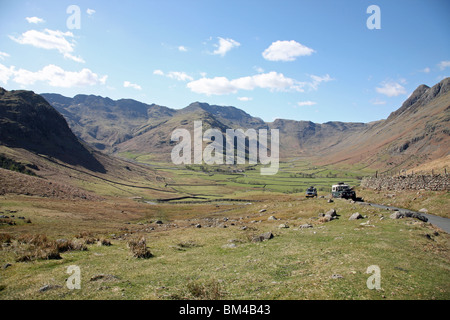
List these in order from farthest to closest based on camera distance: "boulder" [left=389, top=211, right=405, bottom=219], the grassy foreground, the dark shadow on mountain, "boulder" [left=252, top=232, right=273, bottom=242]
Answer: the dark shadow on mountain, "boulder" [left=389, top=211, right=405, bottom=219], "boulder" [left=252, top=232, right=273, bottom=242], the grassy foreground

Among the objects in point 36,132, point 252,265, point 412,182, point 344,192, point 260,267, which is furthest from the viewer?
point 36,132

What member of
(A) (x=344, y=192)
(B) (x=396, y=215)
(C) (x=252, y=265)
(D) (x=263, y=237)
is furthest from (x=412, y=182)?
(C) (x=252, y=265)

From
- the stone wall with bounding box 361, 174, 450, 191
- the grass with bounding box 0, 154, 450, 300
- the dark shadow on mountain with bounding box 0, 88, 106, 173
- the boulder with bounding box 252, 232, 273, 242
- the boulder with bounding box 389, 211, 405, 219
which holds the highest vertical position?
the dark shadow on mountain with bounding box 0, 88, 106, 173

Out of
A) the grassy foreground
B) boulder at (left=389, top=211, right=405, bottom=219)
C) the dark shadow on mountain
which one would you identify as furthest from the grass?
the dark shadow on mountain

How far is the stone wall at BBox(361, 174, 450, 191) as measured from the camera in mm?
43125

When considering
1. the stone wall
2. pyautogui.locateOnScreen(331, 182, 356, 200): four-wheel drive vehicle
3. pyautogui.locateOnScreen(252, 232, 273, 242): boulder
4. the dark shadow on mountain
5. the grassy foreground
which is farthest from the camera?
the dark shadow on mountain

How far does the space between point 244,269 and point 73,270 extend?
12683mm

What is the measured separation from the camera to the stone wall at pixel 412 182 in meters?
43.1

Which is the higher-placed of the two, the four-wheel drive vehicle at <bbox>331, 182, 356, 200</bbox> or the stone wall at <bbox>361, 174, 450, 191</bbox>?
the stone wall at <bbox>361, 174, 450, 191</bbox>

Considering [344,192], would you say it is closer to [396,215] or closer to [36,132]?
[396,215]

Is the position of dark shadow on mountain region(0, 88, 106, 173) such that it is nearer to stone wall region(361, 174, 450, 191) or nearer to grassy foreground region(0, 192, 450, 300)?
grassy foreground region(0, 192, 450, 300)

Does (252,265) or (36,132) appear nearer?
(252,265)

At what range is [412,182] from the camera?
49.5m
